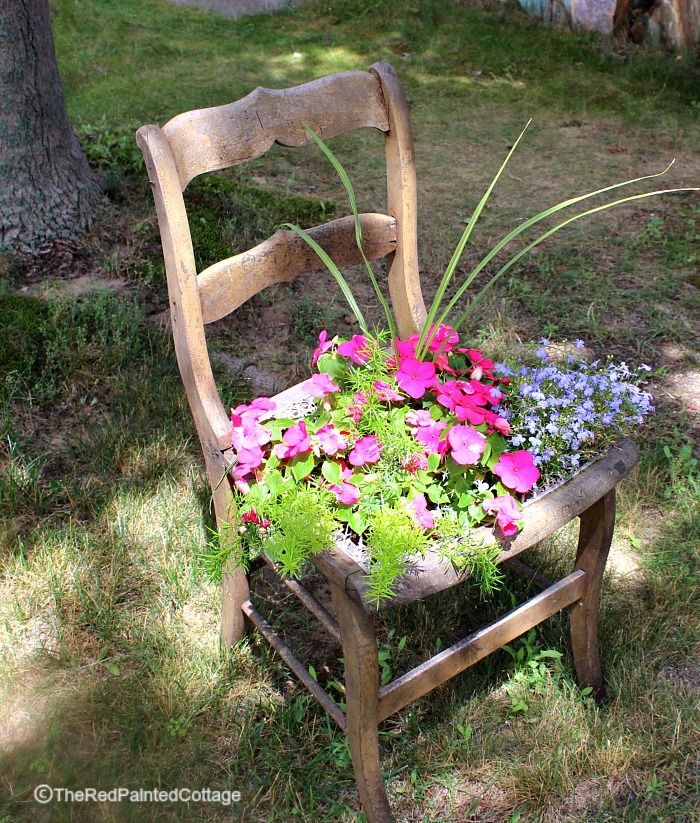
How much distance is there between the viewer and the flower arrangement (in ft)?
5.13

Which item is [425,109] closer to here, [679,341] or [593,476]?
[679,341]

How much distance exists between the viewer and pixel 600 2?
6508mm

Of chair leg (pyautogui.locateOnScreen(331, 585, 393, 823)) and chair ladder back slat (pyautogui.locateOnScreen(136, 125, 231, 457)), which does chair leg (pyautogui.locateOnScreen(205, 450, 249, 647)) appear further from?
chair leg (pyautogui.locateOnScreen(331, 585, 393, 823))

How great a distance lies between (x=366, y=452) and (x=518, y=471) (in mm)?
297

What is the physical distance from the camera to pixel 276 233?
1.84 metres

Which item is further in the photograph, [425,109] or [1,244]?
[425,109]

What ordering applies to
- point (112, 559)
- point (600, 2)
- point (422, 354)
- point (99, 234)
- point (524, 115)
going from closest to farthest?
point (422, 354), point (112, 559), point (99, 234), point (524, 115), point (600, 2)

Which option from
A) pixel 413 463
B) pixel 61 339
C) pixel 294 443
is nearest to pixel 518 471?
pixel 413 463

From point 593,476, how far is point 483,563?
1.18 feet

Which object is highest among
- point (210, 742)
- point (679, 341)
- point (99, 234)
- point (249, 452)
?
point (249, 452)

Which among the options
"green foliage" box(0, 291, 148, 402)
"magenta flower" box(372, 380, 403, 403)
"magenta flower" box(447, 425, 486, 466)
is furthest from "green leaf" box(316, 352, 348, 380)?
"green foliage" box(0, 291, 148, 402)

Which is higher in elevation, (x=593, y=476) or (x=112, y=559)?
(x=593, y=476)

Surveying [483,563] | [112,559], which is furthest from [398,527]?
[112,559]
